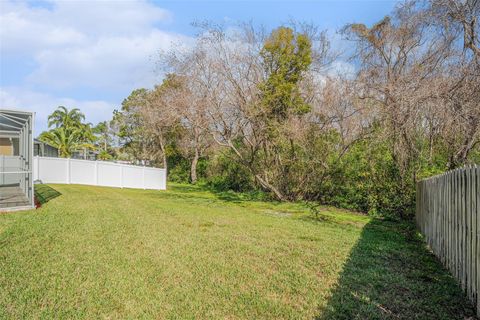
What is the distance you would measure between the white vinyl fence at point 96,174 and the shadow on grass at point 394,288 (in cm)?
1689

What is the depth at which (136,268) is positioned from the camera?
15.1 feet

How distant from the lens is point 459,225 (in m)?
4.08

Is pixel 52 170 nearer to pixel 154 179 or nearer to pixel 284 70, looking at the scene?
pixel 154 179

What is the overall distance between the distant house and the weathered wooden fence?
21766mm

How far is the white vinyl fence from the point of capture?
18.8 meters

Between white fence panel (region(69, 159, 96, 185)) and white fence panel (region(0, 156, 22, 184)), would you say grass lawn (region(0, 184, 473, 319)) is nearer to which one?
white fence panel (region(0, 156, 22, 184))

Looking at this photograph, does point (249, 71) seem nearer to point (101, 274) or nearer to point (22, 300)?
point (101, 274)

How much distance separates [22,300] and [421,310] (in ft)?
13.1

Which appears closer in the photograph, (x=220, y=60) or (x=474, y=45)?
(x=474, y=45)

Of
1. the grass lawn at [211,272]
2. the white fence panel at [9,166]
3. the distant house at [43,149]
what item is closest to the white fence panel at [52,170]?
the distant house at [43,149]

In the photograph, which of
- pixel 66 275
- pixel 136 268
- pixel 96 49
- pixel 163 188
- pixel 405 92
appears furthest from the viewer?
pixel 163 188

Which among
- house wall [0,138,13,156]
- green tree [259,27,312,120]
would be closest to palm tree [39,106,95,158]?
house wall [0,138,13,156]

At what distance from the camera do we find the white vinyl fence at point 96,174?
61.7ft

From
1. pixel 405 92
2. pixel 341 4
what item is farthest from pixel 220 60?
pixel 405 92
